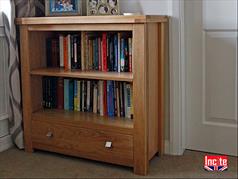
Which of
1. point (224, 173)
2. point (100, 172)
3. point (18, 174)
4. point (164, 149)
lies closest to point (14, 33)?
point (18, 174)

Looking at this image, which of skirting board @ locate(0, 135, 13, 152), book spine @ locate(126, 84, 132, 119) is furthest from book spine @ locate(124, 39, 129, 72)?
skirting board @ locate(0, 135, 13, 152)

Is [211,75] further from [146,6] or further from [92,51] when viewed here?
[92,51]

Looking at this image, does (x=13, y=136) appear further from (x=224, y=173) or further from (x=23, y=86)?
(x=224, y=173)

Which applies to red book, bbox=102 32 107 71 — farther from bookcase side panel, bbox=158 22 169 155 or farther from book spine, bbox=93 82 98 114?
bookcase side panel, bbox=158 22 169 155

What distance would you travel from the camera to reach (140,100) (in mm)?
1997

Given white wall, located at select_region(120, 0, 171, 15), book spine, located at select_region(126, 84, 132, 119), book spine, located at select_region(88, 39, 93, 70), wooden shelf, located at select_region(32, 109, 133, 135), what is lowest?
wooden shelf, located at select_region(32, 109, 133, 135)

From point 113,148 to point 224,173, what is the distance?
2.02 ft

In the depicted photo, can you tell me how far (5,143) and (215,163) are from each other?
4.37 feet

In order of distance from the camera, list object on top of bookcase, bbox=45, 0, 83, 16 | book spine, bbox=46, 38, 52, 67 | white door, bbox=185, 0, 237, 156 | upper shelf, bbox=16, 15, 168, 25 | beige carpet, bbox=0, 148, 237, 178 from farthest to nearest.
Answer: book spine, bbox=46, 38, 52, 67 → object on top of bookcase, bbox=45, 0, 83, 16 → white door, bbox=185, 0, 237, 156 → beige carpet, bbox=0, 148, 237, 178 → upper shelf, bbox=16, 15, 168, 25

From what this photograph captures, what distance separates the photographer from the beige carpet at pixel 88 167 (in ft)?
6.67

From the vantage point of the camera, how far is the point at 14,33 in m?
2.32

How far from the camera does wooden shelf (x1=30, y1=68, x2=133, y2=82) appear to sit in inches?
81.0

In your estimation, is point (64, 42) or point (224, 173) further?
point (64, 42)

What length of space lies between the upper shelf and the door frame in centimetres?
8
